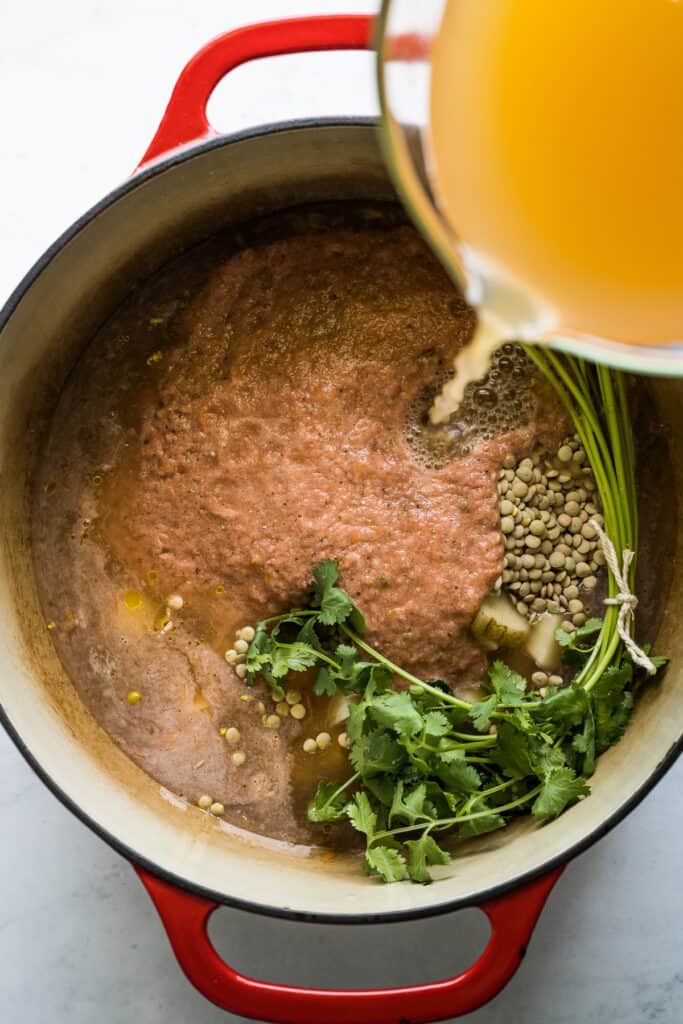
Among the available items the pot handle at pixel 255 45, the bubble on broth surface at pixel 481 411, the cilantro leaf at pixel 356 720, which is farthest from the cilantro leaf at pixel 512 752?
the pot handle at pixel 255 45

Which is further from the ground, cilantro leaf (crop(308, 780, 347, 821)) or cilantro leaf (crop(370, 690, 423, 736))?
cilantro leaf (crop(370, 690, 423, 736))

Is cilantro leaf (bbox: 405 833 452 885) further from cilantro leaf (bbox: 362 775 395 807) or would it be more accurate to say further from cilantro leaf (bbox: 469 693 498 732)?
cilantro leaf (bbox: 469 693 498 732)

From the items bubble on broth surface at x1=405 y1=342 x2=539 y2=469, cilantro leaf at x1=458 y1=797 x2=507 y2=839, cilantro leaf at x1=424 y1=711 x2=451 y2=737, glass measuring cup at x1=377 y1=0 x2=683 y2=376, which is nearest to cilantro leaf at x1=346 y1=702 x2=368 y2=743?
cilantro leaf at x1=424 y1=711 x2=451 y2=737

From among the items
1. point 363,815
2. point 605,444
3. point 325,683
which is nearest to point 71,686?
point 325,683

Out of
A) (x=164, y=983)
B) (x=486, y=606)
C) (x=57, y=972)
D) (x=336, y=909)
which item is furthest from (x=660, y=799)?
(x=57, y=972)

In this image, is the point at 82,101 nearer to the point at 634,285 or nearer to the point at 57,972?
the point at 634,285

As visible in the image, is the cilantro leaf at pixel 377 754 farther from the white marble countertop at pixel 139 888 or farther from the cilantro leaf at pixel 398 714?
the white marble countertop at pixel 139 888
